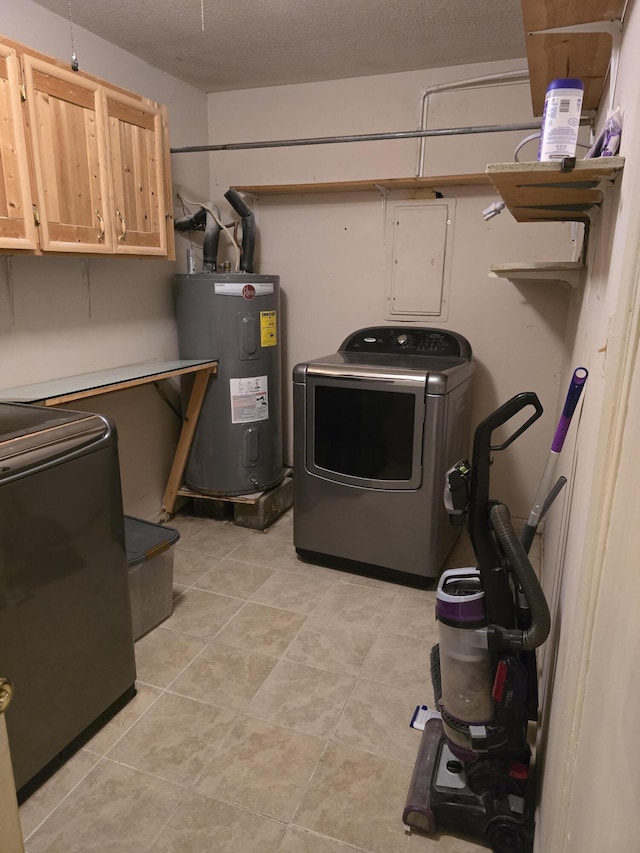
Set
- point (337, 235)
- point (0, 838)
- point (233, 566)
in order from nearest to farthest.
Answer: point (0, 838), point (233, 566), point (337, 235)

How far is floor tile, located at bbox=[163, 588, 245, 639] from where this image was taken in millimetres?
2365

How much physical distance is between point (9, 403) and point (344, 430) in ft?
4.64

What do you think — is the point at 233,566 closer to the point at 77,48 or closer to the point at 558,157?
the point at 558,157

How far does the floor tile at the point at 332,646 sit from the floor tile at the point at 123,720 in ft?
1.76

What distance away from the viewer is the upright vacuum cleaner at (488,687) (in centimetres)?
140

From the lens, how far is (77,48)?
2527 millimetres

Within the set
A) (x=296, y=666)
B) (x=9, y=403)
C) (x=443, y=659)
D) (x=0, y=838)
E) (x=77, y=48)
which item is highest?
(x=77, y=48)

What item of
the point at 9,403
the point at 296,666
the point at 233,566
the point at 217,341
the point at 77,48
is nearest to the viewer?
the point at 9,403

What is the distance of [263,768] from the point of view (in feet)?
5.55

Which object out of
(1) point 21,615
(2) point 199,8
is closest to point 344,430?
(1) point 21,615

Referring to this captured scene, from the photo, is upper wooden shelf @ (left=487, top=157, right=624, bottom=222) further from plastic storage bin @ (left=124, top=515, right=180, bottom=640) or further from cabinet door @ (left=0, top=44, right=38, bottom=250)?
plastic storage bin @ (left=124, top=515, right=180, bottom=640)

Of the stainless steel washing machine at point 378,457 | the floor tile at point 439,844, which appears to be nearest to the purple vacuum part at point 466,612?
the floor tile at point 439,844

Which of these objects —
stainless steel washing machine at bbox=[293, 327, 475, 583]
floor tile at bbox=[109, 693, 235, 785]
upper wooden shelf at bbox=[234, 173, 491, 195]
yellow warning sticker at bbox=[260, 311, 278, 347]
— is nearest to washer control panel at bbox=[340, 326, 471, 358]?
stainless steel washing machine at bbox=[293, 327, 475, 583]

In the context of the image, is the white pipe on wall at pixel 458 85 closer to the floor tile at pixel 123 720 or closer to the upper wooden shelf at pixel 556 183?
the upper wooden shelf at pixel 556 183
